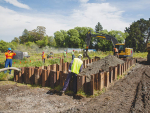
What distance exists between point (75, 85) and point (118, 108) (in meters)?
1.77

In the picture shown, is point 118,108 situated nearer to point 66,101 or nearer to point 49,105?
point 66,101

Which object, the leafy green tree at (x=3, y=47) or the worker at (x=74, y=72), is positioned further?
the leafy green tree at (x=3, y=47)

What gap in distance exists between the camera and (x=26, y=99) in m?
4.32

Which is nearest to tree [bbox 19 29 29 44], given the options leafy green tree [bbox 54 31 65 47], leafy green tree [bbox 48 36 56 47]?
leafy green tree [bbox 48 36 56 47]

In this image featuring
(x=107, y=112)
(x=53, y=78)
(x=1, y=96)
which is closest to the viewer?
(x=107, y=112)

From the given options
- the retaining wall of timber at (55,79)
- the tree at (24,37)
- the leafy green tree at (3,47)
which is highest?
the tree at (24,37)

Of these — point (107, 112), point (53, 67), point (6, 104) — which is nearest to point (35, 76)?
point (53, 67)

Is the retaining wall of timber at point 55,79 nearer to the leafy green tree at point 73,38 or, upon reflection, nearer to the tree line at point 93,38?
the tree line at point 93,38

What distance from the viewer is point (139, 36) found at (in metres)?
46.9

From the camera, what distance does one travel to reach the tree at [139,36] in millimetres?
46812

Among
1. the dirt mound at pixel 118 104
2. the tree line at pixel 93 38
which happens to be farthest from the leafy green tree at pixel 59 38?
the dirt mound at pixel 118 104

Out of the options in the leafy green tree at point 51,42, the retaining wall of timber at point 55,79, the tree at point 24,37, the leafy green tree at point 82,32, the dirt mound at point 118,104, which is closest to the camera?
the dirt mound at point 118,104

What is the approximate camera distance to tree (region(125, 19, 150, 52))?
4681cm

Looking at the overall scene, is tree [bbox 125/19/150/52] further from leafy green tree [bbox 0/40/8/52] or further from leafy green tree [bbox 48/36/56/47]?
leafy green tree [bbox 0/40/8/52]
